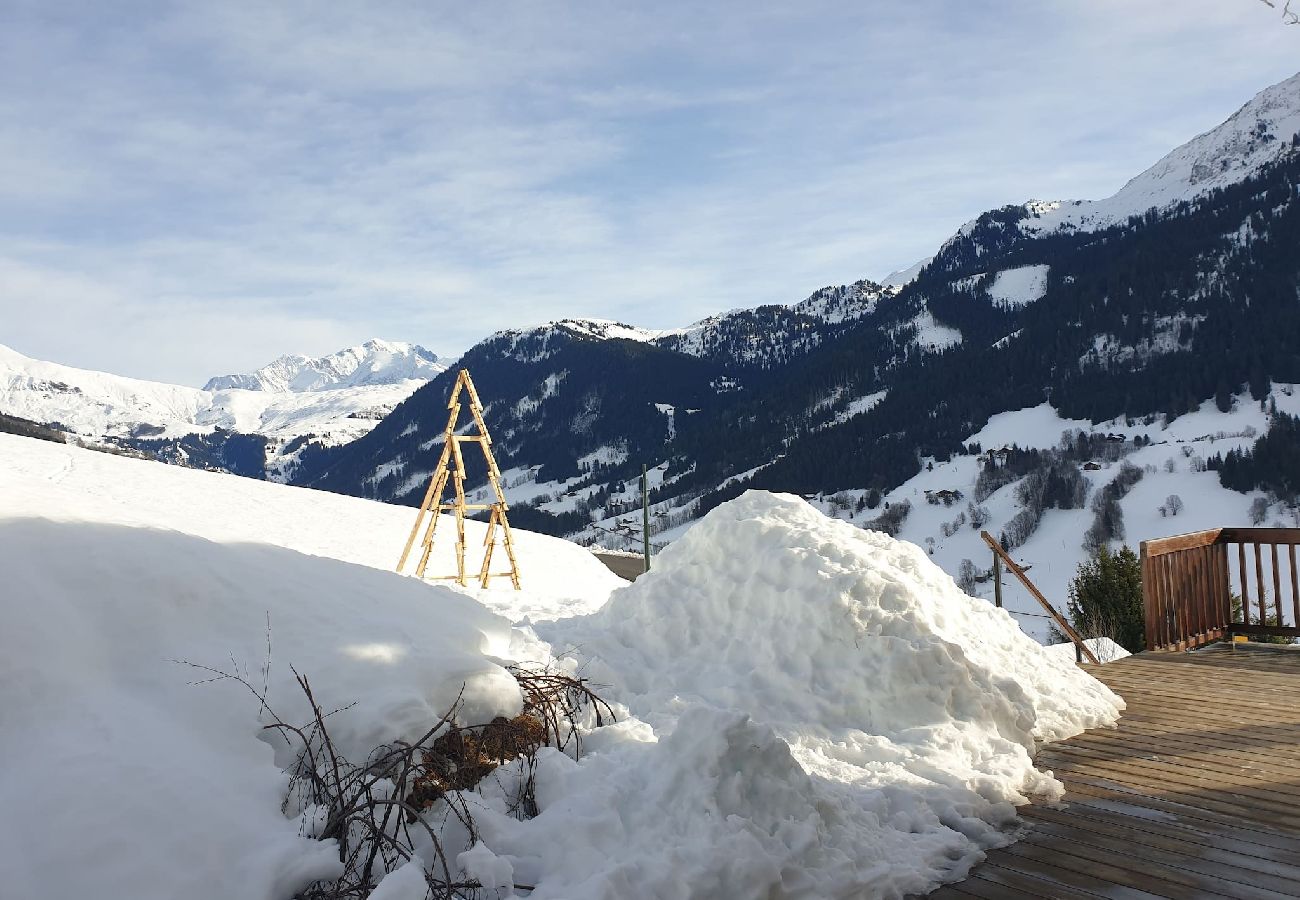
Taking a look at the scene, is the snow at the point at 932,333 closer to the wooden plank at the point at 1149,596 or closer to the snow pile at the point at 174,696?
the wooden plank at the point at 1149,596

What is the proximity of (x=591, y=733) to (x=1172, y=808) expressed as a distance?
2.58m

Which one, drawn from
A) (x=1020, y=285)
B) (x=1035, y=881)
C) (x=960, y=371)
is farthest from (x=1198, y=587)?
(x=1020, y=285)

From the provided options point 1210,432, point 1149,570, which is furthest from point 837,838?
point 1210,432

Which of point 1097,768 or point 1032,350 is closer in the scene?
point 1097,768

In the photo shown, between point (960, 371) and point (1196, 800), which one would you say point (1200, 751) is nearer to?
point (1196, 800)

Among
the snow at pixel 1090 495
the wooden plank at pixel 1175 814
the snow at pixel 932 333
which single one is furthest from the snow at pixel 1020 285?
the wooden plank at pixel 1175 814

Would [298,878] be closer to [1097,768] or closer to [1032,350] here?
[1097,768]

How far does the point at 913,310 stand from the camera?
17050 centimetres

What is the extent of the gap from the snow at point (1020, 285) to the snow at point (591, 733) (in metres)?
172

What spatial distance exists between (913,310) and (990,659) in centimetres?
17635

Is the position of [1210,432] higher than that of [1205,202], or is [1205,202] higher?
[1205,202]

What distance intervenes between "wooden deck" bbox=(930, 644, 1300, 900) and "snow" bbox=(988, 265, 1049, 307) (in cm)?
17076

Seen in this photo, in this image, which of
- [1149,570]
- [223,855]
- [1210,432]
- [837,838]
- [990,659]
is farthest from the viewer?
[1210,432]

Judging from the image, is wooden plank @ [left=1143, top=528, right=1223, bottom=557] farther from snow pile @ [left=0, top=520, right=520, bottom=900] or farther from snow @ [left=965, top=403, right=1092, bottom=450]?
snow @ [left=965, top=403, right=1092, bottom=450]
